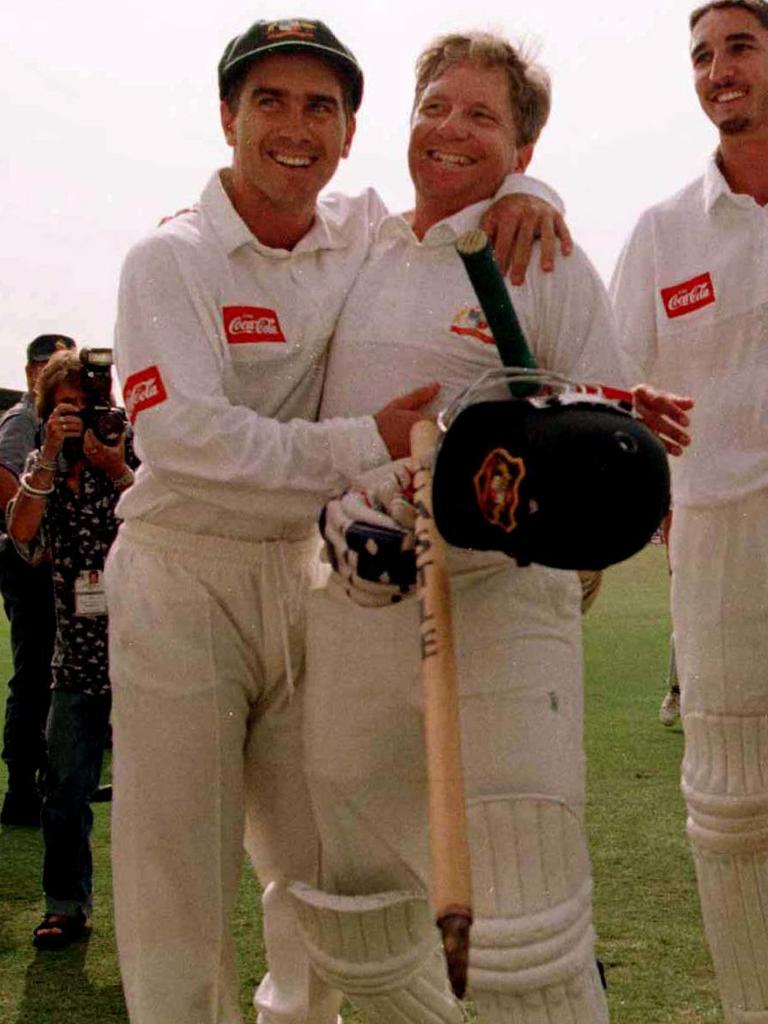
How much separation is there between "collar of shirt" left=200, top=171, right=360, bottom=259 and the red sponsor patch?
279mm

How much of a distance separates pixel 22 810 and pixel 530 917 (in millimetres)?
3196

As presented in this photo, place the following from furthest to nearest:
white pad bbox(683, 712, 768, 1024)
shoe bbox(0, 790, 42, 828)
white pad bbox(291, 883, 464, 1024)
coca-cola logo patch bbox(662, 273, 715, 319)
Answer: shoe bbox(0, 790, 42, 828) < coca-cola logo patch bbox(662, 273, 715, 319) < white pad bbox(683, 712, 768, 1024) < white pad bbox(291, 883, 464, 1024)

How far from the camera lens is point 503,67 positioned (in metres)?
2.80

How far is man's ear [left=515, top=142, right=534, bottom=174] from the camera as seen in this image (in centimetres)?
290

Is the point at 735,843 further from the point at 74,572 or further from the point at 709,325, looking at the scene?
the point at 74,572

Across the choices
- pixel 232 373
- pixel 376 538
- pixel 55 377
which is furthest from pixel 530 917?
pixel 55 377

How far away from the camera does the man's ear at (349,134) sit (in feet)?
9.39

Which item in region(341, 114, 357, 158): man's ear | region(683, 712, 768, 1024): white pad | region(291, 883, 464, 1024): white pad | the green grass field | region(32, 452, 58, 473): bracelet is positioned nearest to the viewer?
region(291, 883, 464, 1024): white pad

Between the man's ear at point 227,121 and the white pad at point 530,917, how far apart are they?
4.05ft

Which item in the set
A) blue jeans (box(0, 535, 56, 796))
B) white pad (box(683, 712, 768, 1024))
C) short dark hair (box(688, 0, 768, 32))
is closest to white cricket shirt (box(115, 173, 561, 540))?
short dark hair (box(688, 0, 768, 32))

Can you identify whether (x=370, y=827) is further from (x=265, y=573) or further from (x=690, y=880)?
(x=690, y=880)

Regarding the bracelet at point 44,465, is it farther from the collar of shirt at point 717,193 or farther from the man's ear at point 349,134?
the collar of shirt at point 717,193

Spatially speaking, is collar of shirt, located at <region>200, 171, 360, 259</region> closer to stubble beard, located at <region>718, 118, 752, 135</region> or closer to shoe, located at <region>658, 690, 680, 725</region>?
stubble beard, located at <region>718, 118, 752, 135</region>

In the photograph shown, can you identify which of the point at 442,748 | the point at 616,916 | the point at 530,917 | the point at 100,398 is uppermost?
the point at 100,398
